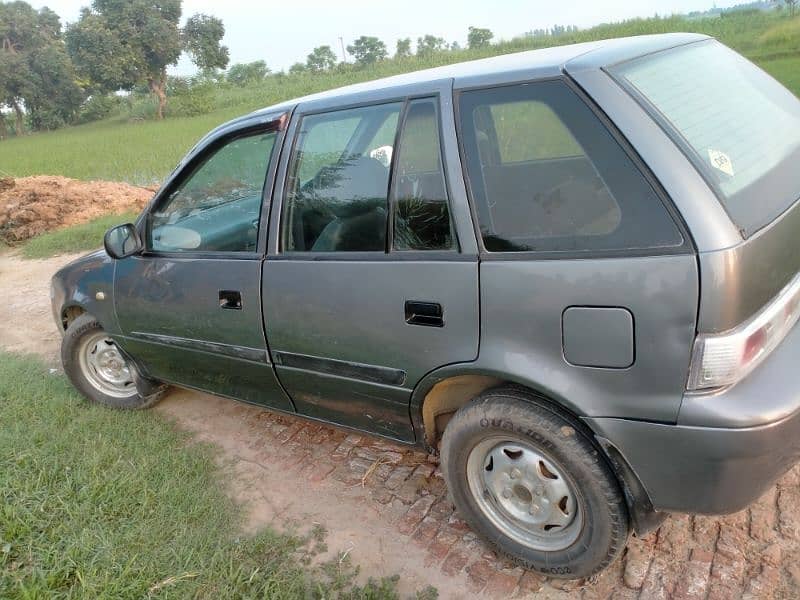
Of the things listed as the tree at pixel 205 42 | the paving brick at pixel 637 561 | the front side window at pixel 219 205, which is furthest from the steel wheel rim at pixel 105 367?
the tree at pixel 205 42

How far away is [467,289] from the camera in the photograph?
6.98 feet

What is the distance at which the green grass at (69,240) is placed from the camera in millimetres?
8969

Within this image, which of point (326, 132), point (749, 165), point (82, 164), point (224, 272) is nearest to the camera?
point (749, 165)

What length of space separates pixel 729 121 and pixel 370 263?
1.40 meters

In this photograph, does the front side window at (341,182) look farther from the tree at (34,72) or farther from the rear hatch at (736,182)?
the tree at (34,72)

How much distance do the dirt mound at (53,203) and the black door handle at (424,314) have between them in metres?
9.94

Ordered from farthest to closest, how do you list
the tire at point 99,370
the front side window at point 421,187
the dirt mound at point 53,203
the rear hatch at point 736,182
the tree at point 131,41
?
the tree at point 131,41 < the dirt mound at point 53,203 < the tire at point 99,370 < the front side window at point 421,187 < the rear hatch at point 736,182

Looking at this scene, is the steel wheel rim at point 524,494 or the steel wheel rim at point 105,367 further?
the steel wheel rim at point 105,367

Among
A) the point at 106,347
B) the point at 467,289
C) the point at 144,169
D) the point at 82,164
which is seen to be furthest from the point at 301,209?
the point at 82,164

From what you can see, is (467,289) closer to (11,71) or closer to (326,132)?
(326,132)

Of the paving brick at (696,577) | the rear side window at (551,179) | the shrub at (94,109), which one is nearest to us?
the rear side window at (551,179)

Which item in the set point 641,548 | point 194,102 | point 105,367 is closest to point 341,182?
Result: point 641,548

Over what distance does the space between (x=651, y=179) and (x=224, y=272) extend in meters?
1.95

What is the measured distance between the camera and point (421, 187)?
231 cm
